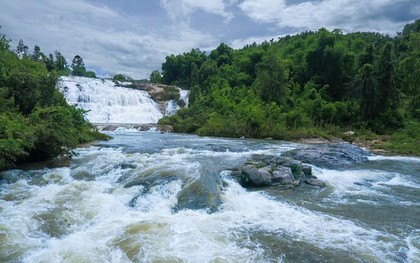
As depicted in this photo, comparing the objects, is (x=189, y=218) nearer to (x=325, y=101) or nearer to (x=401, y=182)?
(x=401, y=182)

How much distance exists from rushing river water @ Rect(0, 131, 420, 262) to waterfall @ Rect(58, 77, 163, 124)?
25.1 m

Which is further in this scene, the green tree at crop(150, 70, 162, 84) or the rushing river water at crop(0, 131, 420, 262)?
the green tree at crop(150, 70, 162, 84)

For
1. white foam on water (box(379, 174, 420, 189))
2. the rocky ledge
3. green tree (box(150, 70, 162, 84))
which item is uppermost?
green tree (box(150, 70, 162, 84))

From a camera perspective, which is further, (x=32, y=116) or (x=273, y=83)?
(x=273, y=83)

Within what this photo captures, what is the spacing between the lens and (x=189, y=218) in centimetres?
706

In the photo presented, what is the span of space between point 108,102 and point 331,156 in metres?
28.6

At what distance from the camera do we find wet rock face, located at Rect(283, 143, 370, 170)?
527 inches

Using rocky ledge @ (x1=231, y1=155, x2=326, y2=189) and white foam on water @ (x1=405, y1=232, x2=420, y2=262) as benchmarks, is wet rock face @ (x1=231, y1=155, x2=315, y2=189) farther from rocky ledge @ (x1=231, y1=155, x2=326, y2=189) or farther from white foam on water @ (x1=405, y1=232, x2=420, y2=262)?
white foam on water @ (x1=405, y1=232, x2=420, y2=262)

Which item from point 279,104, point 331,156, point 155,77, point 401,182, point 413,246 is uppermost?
point 155,77

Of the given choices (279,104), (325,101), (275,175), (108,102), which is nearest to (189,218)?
(275,175)

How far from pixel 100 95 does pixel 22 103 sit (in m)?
25.6

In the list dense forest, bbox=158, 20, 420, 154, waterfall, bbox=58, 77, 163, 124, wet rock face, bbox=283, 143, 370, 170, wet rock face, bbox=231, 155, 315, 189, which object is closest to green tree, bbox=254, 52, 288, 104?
dense forest, bbox=158, 20, 420, 154

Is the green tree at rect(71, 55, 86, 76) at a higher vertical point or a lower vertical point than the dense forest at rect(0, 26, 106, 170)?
higher

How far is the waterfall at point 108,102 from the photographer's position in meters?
35.1
